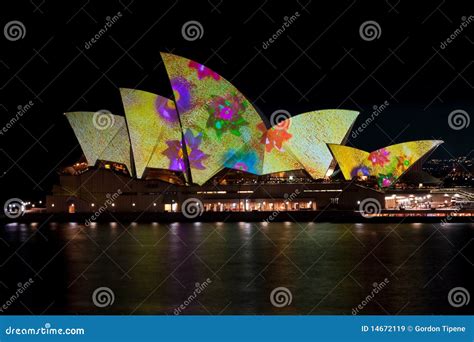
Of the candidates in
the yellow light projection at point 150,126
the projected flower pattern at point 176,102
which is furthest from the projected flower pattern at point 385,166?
the projected flower pattern at point 176,102

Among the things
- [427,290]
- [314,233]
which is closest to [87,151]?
[314,233]

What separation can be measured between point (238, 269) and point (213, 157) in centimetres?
1364

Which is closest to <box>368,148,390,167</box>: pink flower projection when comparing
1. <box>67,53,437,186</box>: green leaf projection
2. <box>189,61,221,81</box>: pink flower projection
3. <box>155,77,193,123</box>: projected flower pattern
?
<box>67,53,437,186</box>: green leaf projection

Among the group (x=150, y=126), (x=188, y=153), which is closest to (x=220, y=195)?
(x=188, y=153)

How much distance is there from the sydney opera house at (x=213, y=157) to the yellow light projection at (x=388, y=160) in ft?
0.15

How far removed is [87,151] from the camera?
112 ft

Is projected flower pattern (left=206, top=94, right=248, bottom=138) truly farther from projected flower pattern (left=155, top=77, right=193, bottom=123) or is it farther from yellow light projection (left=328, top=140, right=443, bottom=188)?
yellow light projection (left=328, top=140, right=443, bottom=188)

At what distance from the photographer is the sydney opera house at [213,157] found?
103 ft

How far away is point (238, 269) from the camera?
19.2 m

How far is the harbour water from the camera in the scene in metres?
14.7

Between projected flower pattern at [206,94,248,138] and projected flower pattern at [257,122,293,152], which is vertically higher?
projected flower pattern at [257,122,293,152]

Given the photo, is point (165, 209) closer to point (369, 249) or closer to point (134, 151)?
point (134, 151)

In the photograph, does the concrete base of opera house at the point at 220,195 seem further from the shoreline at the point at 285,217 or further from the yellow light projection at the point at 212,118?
the yellow light projection at the point at 212,118

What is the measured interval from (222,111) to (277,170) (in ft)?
13.1
